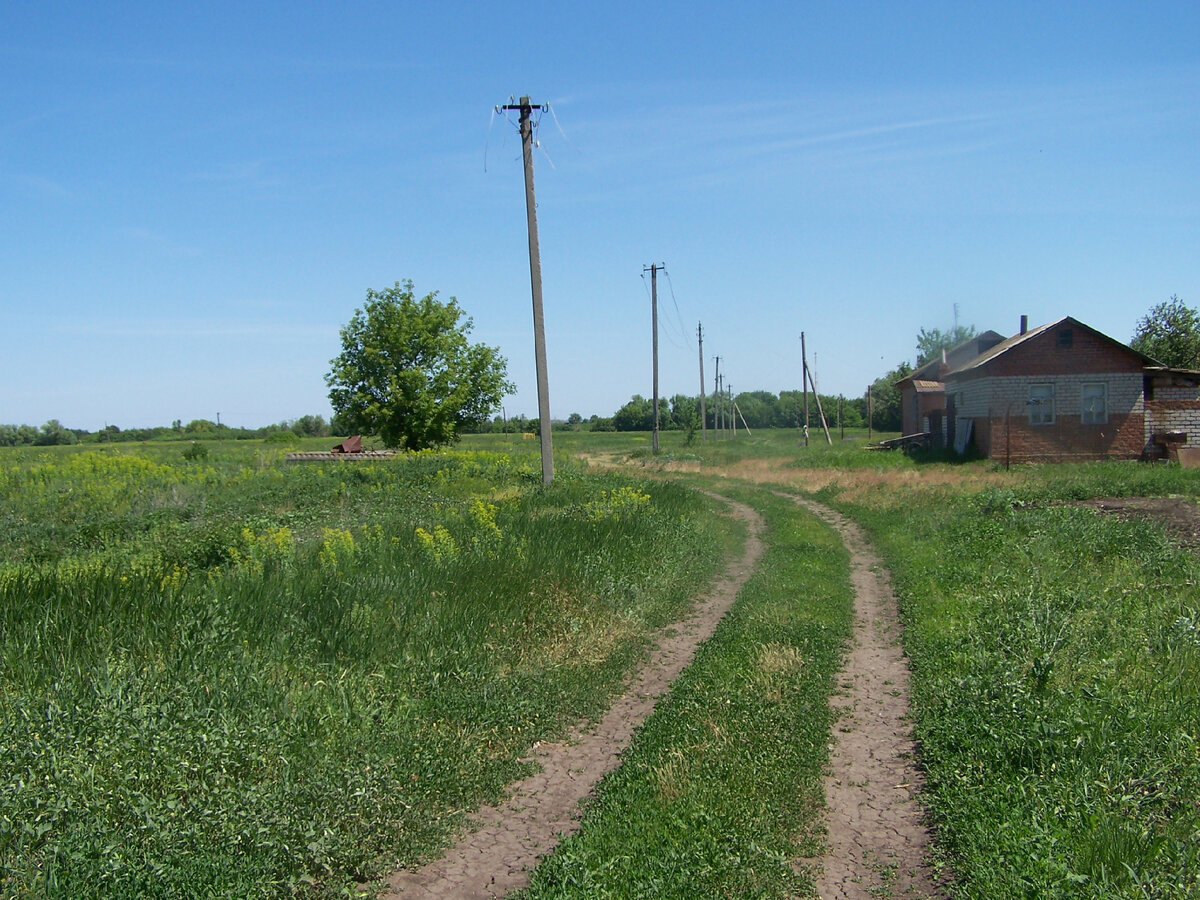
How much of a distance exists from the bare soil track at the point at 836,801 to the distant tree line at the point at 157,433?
217 ft

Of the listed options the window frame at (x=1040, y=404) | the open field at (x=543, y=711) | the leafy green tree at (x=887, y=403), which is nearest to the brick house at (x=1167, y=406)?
the window frame at (x=1040, y=404)

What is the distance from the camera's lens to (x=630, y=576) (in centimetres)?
1094

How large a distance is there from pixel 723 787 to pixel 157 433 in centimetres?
9751

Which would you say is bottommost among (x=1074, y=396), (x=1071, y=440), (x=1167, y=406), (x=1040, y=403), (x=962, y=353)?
(x=1071, y=440)

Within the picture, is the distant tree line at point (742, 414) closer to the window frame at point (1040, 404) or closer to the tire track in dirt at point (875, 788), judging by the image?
the window frame at point (1040, 404)

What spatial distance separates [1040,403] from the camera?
91.9 ft

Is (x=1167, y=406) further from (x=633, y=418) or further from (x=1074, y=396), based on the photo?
(x=633, y=418)

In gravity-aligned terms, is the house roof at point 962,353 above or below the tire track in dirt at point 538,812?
above

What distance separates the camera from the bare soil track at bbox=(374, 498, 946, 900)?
439 cm

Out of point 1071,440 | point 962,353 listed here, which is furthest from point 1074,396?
point 962,353

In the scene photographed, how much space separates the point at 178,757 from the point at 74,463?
2757 centimetres

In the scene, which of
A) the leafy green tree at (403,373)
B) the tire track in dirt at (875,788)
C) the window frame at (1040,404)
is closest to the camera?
the tire track in dirt at (875,788)

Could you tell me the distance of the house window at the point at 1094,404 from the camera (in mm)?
27609

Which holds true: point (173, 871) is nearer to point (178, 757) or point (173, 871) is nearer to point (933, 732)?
point (178, 757)
